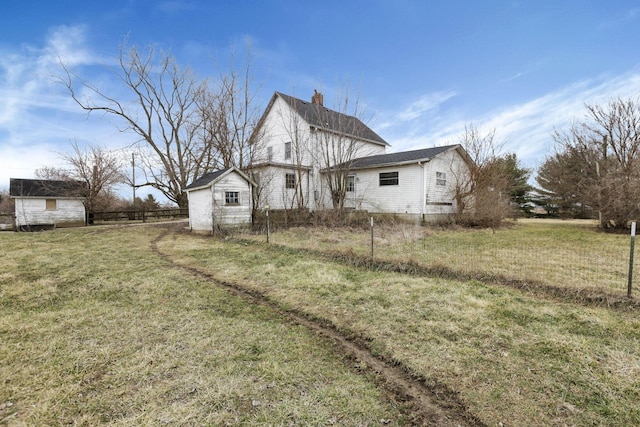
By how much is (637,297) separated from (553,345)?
101 inches

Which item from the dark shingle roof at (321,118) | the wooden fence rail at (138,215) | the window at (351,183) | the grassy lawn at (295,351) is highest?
the dark shingle roof at (321,118)

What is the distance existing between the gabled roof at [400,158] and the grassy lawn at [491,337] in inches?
390

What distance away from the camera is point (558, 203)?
27.6 m

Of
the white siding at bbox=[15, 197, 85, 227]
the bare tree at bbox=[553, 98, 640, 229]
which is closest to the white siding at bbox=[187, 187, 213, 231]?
the white siding at bbox=[15, 197, 85, 227]

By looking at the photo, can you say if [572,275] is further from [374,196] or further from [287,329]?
[374,196]

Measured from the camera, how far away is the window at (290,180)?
1811 cm

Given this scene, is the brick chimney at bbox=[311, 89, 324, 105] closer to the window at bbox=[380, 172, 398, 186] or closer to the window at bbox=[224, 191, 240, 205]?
the window at bbox=[380, 172, 398, 186]

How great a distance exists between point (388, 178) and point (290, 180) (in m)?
6.30

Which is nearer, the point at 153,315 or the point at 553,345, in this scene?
the point at 553,345

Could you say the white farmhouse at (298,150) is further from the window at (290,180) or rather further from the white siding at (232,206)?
the white siding at (232,206)

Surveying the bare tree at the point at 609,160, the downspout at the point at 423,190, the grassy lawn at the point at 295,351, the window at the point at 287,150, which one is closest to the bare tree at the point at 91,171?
the window at the point at 287,150

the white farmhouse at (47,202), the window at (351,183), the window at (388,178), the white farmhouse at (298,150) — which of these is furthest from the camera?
the white farmhouse at (47,202)

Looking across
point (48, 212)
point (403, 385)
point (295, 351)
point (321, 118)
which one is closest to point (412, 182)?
point (321, 118)

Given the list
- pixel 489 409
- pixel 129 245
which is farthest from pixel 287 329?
pixel 129 245
